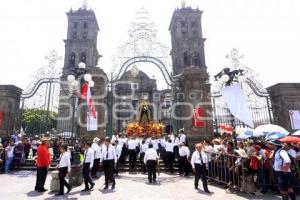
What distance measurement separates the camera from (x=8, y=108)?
49.2ft

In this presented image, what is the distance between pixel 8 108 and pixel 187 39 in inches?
1293

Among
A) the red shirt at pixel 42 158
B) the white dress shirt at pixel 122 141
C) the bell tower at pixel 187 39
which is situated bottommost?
the red shirt at pixel 42 158

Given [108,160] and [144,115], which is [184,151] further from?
[144,115]

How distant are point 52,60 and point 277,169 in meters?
14.6

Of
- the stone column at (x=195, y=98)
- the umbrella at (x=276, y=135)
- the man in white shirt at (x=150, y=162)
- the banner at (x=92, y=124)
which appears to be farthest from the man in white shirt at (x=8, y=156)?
the umbrella at (x=276, y=135)

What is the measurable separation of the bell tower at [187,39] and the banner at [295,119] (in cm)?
2563

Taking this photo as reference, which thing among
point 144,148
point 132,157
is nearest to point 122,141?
point 132,157

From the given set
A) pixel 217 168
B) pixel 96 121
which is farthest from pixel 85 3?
pixel 217 168

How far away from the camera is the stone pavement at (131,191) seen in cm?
752

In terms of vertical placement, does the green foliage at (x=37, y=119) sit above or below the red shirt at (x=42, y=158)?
above

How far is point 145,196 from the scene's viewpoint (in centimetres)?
757

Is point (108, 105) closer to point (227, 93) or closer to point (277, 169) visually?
point (227, 93)

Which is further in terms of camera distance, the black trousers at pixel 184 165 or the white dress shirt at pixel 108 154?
the black trousers at pixel 184 165

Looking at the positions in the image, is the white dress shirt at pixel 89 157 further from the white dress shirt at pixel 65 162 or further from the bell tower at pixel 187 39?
the bell tower at pixel 187 39
